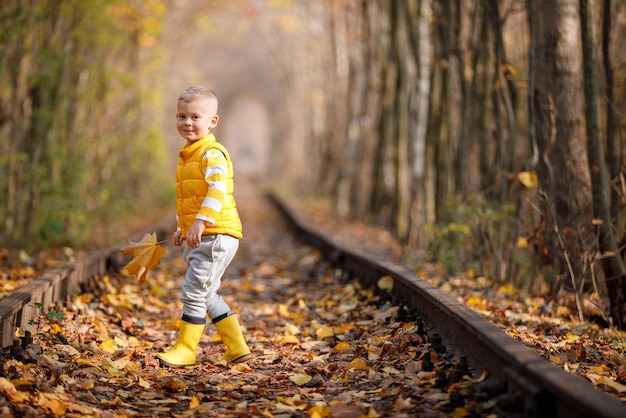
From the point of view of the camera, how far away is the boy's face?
16.4ft

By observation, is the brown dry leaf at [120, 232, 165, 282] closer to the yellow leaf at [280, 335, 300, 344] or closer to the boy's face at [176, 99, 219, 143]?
the boy's face at [176, 99, 219, 143]

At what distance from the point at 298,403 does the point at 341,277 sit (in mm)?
4733

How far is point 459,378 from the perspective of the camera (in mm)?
4043

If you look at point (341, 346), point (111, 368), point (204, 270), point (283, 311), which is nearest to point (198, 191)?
point (204, 270)

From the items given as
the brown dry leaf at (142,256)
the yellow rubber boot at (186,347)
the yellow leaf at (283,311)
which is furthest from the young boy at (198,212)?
the yellow leaf at (283,311)

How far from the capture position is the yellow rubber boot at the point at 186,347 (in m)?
5.00

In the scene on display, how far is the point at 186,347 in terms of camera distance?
5070 millimetres

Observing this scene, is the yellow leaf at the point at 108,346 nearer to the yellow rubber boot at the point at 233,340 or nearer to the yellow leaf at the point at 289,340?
the yellow rubber boot at the point at 233,340

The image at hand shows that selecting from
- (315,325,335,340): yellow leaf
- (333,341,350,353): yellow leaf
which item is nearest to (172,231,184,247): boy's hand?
(333,341,350,353): yellow leaf

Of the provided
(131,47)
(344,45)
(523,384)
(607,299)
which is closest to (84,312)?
(523,384)

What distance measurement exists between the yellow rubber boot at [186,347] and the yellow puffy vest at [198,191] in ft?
1.98

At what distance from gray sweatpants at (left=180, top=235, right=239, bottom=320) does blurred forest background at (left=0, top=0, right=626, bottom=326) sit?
9.29 feet

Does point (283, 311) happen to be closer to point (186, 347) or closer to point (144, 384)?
point (186, 347)

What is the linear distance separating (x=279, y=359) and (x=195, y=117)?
1.67 m
